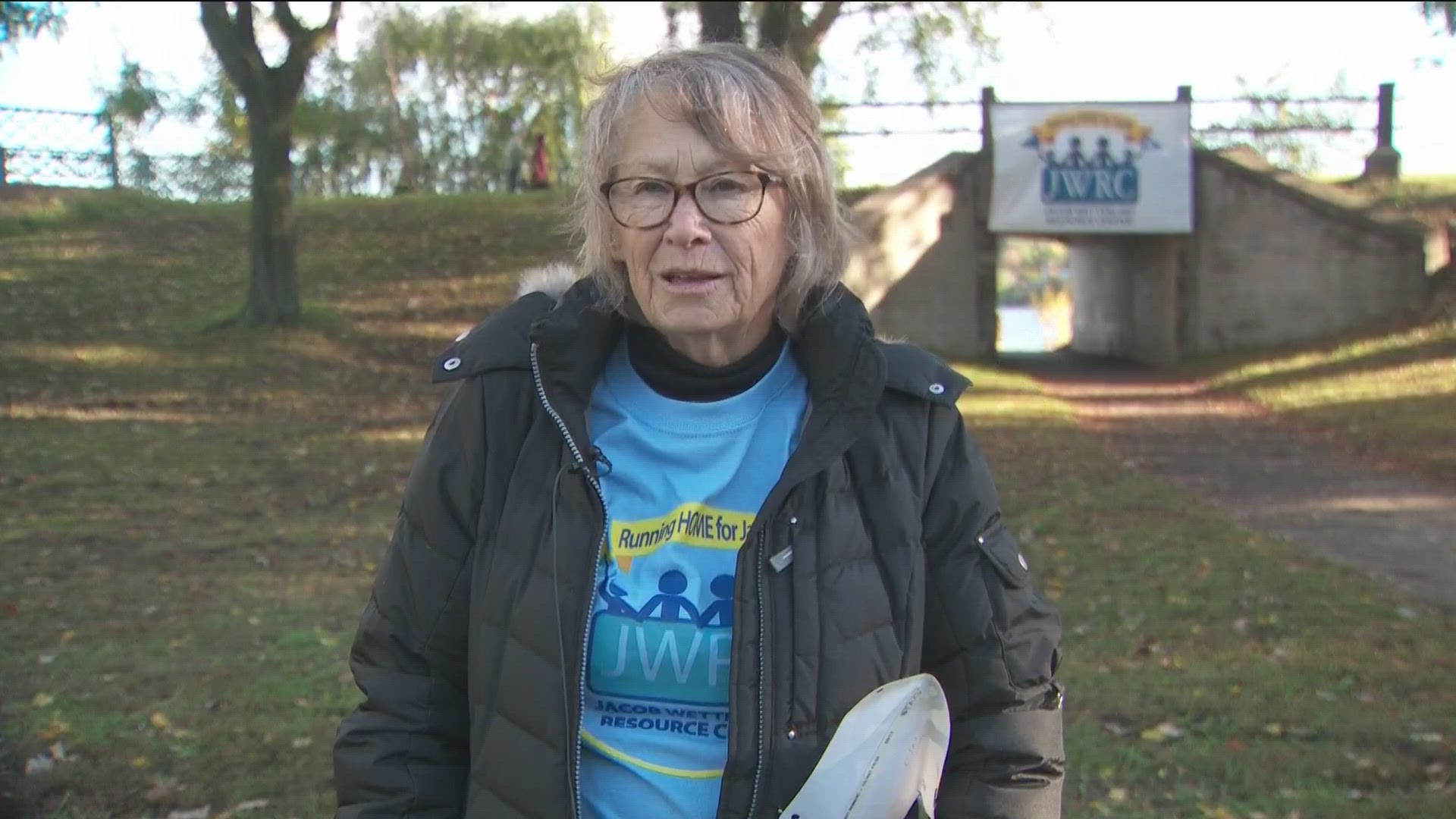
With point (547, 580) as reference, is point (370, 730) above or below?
below

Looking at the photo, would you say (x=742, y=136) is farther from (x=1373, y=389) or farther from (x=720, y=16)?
(x=1373, y=389)

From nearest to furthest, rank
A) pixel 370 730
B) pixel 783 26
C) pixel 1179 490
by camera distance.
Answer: pixel 370 730
pixel 1179 490
pixel 783 26

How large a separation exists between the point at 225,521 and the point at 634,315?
24.9 ft

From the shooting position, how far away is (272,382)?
14477 millimetres

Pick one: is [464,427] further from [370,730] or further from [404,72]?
[404,72]

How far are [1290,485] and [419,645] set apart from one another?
33.5 ft

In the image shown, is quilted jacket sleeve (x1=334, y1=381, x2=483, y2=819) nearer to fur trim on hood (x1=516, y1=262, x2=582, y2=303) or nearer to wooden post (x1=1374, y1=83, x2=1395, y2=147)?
fur trim on hood (x1=516, y1=262, x2=582, y2=303)

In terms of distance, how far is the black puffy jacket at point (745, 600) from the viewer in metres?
2.07

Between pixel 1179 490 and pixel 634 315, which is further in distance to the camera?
pixel 1179 490

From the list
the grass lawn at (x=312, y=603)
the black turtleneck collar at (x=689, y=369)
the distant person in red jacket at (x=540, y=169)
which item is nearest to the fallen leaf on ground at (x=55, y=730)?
the grass lawn at (x=312, y=603)

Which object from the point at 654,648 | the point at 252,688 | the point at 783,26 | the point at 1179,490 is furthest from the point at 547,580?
the point at 783,26

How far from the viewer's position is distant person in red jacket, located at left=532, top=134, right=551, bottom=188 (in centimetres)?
3012

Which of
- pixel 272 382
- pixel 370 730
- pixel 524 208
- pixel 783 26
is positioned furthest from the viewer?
pixel 524 208

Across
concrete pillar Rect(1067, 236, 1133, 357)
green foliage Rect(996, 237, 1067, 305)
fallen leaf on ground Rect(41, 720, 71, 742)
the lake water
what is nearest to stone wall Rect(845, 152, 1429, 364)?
concrete pillar Rect(1067, 236, 1133, 357)
